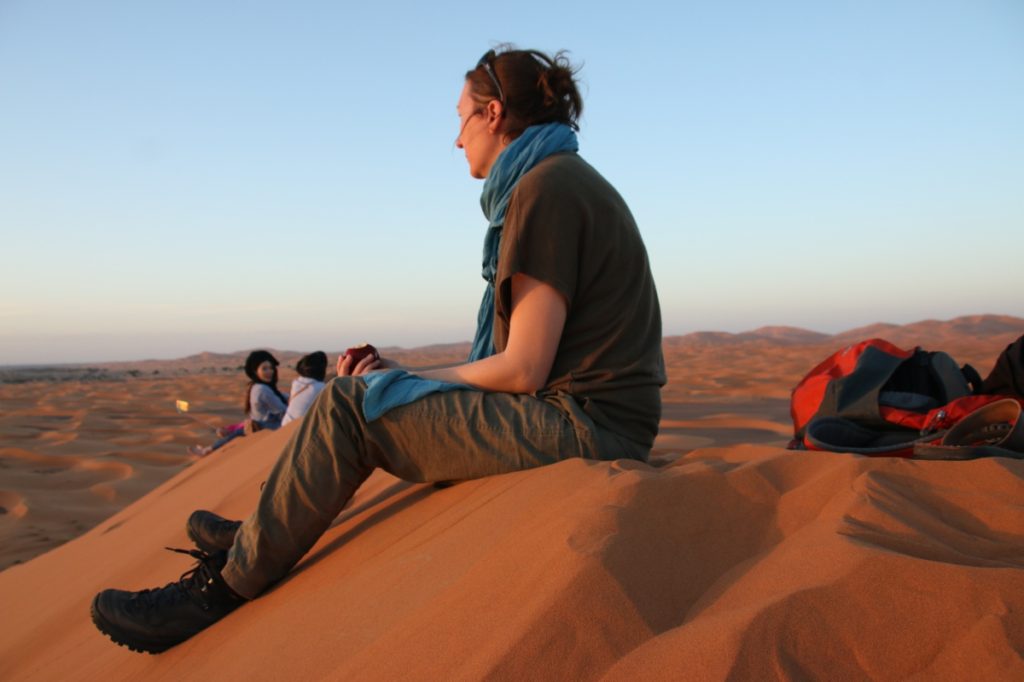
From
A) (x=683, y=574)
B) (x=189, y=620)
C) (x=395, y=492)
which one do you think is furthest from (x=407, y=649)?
(x=395, y=492)

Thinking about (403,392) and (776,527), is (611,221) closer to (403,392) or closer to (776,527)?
(403,392)

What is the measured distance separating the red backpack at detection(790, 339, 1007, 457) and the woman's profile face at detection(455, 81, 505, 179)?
1380 millimetres

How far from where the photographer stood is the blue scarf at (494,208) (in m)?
2.07

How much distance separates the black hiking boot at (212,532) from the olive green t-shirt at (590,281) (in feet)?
3.27

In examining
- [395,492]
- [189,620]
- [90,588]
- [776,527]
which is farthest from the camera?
[90,588]

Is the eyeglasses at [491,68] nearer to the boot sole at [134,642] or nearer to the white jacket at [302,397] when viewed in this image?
the boot sole at [134,642]

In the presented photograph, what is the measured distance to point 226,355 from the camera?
55562 millimetres

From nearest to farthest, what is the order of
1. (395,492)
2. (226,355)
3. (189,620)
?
(189,620), (395,492), (226,355)

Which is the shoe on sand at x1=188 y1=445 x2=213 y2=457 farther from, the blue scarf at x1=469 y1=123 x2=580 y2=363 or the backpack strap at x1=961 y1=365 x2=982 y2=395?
the backpack strap at x1=961 y1=365 x2=982 y2=395

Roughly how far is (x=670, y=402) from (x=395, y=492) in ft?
20.0

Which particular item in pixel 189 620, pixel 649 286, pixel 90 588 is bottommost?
pixel 90 588

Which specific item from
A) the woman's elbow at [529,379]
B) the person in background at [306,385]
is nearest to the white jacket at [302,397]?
the person in background at [306,385]

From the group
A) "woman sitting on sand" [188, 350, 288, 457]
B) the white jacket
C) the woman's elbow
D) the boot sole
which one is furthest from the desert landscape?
"woman sitting on sand" [188, 350, 288, 457]

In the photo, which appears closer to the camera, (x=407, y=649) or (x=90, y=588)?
(x=407, y=649)
